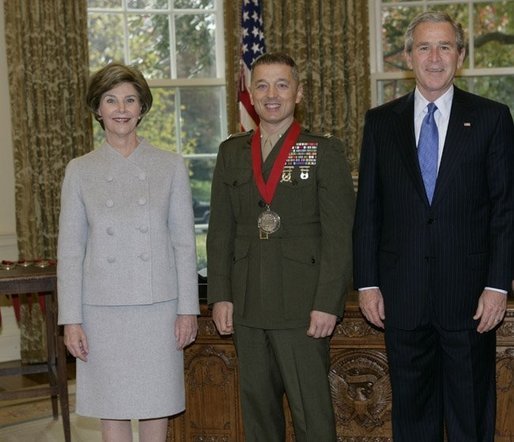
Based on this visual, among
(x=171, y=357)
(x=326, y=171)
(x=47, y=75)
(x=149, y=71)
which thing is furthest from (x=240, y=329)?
(x=149, y=71)

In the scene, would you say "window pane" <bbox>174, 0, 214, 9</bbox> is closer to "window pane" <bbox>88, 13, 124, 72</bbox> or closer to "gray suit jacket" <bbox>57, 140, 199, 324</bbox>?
"window pane" <bbox>88, 13, 124, 72</bbox>

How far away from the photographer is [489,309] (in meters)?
2.96

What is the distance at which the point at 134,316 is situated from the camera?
126 inches

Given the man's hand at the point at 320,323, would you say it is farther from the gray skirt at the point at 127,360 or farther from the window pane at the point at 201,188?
the window pane at the point at 201,188

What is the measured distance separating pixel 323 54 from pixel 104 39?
1.78 meters

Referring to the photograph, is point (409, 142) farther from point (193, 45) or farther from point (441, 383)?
point (193, 45)

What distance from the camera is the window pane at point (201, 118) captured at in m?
7.49

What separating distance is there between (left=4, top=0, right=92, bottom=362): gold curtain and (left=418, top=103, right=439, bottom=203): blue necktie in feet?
13.9

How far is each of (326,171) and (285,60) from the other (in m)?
0.43

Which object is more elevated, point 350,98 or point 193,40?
point 193,40

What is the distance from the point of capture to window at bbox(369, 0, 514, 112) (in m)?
7.43

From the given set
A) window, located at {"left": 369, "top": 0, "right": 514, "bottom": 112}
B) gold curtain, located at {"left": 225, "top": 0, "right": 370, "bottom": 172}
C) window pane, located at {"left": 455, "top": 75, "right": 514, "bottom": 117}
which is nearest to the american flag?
gold curtain, located at {"left": 225, "top": 0, "right": 370, "bottom": 172}

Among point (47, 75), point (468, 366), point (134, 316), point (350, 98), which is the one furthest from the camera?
point (350, 98)

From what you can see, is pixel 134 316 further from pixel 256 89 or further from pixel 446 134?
pixel 446 134
